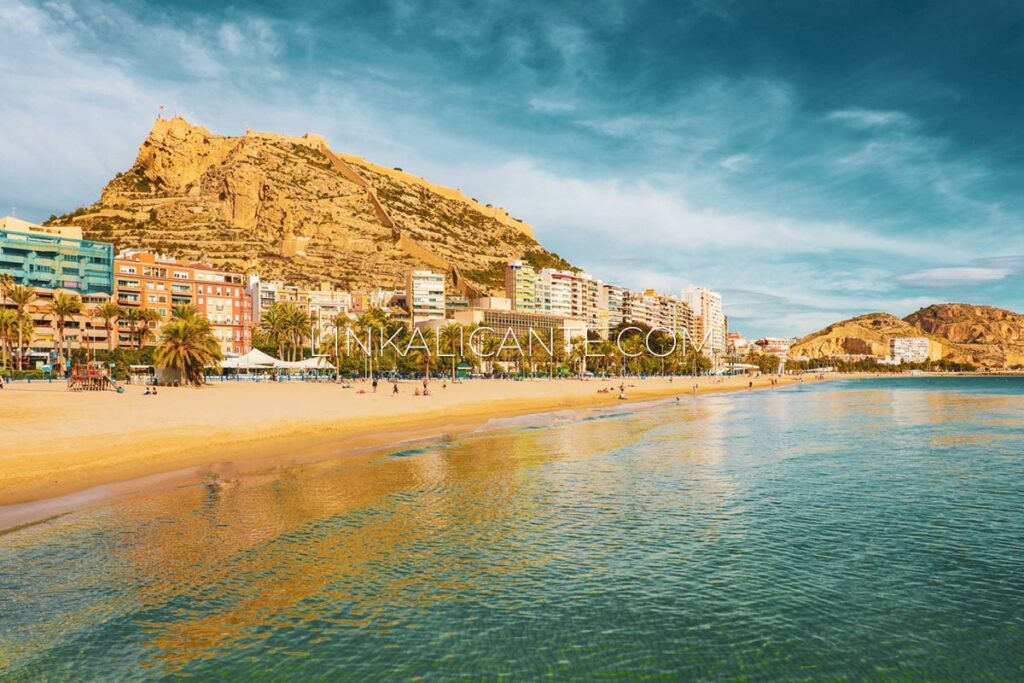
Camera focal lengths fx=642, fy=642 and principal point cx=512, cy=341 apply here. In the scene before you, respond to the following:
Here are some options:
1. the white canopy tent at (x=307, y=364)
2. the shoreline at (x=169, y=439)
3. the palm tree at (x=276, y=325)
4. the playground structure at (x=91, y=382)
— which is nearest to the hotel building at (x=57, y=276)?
the palm tree at (x=276, y=325)

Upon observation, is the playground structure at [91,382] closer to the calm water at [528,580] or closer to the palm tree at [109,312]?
the palm tree at [109,312]

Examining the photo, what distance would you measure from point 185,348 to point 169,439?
50.0 metres

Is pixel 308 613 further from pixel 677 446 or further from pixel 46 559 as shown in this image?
pixel 677 446

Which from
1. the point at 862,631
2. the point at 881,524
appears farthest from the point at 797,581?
the point at 881,524

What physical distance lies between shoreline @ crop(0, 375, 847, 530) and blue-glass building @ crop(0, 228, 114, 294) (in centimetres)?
9365

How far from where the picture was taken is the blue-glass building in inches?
4889

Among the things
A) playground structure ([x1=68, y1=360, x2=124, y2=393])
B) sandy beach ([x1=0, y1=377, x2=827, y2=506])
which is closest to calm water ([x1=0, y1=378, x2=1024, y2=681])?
sandy beach ([x1=0, y1=377, x2=827, y2=506])

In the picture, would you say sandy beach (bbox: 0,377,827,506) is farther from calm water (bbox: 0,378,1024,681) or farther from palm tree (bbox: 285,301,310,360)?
palm tree (bbox: 285,301,310,360)

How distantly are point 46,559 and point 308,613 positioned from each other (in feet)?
24.9

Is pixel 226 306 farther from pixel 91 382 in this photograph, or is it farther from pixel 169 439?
pixel 169 439

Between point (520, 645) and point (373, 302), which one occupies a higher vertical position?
point (373, 302)

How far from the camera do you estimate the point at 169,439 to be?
1227 inches

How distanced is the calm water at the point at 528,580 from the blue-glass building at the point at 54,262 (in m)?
A: 130

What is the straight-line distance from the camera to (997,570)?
14.7 m
